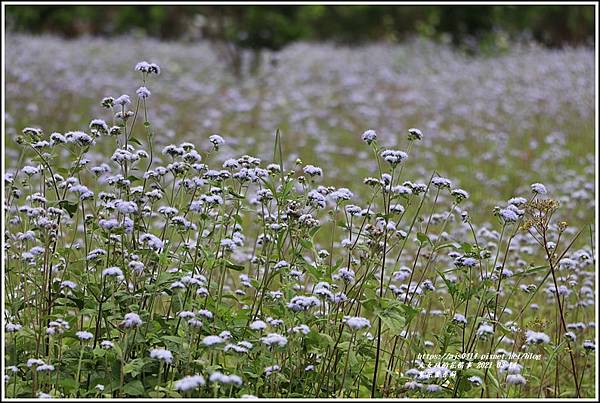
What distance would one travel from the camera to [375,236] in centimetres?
298

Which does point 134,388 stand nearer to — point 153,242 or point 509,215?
point 153,242

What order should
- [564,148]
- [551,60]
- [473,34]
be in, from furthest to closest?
[473,34], [551,60], [564,148]

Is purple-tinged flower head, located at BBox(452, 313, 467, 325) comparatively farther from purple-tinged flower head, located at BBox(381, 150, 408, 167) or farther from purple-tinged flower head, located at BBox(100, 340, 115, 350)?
purple-tinged flower head, located at BBox(100, 340, 115, 350)

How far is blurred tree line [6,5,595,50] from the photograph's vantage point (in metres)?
15.5

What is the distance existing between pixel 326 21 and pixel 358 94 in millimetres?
12962

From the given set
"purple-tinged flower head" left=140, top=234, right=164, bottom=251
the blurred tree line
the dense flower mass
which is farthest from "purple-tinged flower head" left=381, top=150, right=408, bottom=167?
the blurred tree line

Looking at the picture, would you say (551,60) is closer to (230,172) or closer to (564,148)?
(564,148)

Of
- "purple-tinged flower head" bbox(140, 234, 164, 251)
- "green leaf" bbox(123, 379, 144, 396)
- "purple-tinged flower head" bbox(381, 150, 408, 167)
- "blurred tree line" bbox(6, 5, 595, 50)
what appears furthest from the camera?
"blurred tree line" bbox(6, 5, 595, 50)

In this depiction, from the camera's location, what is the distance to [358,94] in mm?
12383

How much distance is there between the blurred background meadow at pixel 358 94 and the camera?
8672 millimetres

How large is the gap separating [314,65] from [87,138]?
13.7 meters

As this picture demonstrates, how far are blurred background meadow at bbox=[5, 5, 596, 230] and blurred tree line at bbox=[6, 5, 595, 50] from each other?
7 centimetres

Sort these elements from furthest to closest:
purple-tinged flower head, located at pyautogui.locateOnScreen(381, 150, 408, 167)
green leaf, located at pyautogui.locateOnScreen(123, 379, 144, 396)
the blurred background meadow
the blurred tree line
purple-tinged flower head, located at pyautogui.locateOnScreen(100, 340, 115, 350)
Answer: the blurred tree line
the blurred background meadow
purple-tinged flower head, located at pyautogui.locateOnScreen(381, 150, 408, 167)
green leaf, located at pyautogui.locateOnScreen(123, 379, 144, 396)
purple-tinged flower head, located at pyautogui.locateOnScreen(100, 340, 115, 350)

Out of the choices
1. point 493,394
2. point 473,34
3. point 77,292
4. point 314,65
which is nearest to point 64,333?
point 77,292
